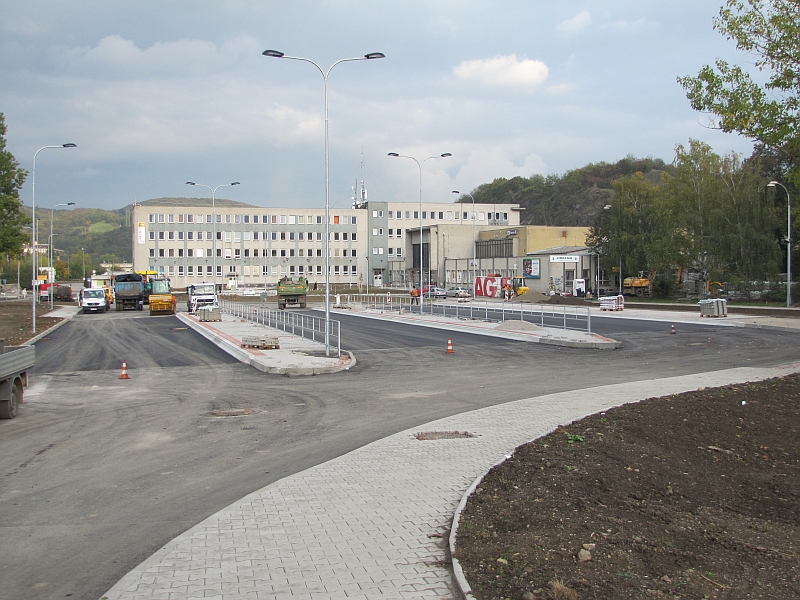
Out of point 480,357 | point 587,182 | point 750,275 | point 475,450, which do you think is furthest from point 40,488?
point 587,182

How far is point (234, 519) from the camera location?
20.6 ft

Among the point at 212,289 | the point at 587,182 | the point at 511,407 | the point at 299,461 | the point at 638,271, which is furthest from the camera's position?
the point at 587,182

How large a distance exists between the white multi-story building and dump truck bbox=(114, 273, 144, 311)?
121 feet

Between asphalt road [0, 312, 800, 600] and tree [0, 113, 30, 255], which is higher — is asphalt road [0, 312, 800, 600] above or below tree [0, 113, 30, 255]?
below

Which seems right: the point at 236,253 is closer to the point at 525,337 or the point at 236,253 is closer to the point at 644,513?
the point at 525,337

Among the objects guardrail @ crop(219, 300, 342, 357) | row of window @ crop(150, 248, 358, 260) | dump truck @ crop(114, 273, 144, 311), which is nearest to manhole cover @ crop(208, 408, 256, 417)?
guardrail @ crop(219, 300, 342, 357)

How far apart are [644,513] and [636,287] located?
69391 mm

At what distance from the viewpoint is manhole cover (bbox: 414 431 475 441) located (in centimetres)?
983

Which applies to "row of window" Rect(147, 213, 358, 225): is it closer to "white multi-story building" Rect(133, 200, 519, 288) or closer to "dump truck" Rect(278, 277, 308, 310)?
"white multi-story building" Rect(133, 200, 519, 288)

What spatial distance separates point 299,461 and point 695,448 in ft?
16.1

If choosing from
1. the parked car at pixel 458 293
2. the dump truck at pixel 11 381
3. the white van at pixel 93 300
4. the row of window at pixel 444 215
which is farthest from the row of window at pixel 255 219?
the dump truck at pixel 11 381

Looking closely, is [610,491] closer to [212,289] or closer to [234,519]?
[234,519]

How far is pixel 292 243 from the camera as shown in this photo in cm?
10988

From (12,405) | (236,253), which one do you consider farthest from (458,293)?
(12,405)
